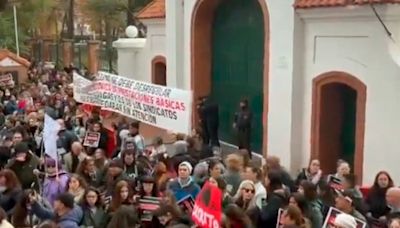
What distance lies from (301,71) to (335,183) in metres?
5.79

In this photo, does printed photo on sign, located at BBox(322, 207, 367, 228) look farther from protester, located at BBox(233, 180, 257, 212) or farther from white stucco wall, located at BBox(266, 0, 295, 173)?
white stucco wall, located at BBox(266, 0, 295, 173)

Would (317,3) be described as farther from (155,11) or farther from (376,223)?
(155,11)

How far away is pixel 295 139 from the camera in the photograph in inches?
606

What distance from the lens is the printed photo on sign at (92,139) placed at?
45.5ft

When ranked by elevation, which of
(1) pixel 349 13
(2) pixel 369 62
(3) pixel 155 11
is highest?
(3) pixel 155 11

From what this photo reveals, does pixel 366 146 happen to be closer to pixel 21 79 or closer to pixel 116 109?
pixel 116 109

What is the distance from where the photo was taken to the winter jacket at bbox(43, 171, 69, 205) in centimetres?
959

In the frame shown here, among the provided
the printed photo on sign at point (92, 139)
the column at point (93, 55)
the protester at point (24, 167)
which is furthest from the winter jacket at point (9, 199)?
the column at point (93, 55)

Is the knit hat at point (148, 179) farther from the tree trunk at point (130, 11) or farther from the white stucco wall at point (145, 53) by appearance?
the tree trunk at point (130, 11)

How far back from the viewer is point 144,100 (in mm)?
14570

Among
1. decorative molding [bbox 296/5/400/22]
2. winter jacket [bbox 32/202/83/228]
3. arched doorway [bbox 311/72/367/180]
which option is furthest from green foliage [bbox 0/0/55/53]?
winter jacket [bbox 32/202/83/228]

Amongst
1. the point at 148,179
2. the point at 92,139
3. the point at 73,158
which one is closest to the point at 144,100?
the point at 92,139

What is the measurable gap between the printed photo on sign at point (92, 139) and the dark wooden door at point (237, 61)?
16.6 feet

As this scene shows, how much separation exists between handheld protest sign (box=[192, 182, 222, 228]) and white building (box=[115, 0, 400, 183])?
6278 millimetres
